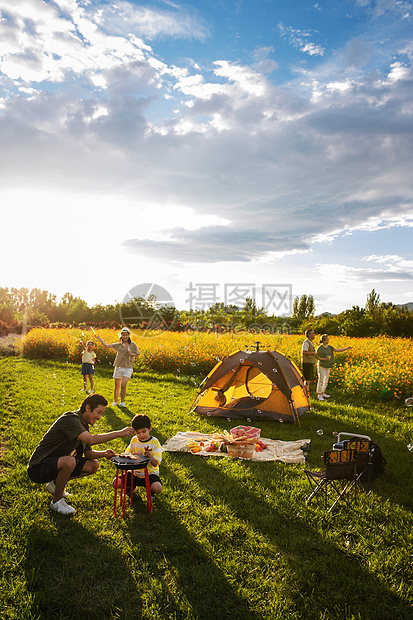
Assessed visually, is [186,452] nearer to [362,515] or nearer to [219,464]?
[219,464]

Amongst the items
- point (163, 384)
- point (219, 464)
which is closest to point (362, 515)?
point (219, 464)

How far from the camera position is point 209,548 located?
12.2ft

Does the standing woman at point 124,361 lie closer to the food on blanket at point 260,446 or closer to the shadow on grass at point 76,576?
the food on blanket at point 260,446

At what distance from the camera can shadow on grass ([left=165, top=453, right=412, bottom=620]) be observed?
3.04m

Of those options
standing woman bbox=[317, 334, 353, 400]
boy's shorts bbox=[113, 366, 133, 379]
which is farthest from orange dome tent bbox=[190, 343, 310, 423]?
standing woman bbox=[317, 334, 353, 400]

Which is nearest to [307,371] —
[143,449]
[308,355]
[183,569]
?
[308,355]

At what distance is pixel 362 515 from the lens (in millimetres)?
4332

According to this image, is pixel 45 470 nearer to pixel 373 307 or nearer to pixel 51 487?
pixel 51 487

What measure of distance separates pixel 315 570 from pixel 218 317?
2054 cm

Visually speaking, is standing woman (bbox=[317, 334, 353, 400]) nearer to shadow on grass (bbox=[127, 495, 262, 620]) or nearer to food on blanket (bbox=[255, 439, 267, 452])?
food on blanket (bbox=[255, 439, 267, 452])

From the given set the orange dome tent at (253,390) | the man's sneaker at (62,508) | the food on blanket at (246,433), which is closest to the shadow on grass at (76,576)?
the man's sneaker at (62,508)

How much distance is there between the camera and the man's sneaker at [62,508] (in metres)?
4.20

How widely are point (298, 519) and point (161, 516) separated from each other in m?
1.54

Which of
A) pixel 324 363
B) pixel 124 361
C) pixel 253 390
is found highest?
pixel 124 361
